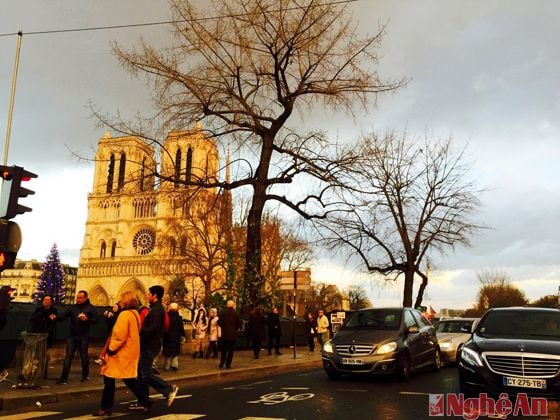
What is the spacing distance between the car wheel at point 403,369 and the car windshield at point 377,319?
725mm

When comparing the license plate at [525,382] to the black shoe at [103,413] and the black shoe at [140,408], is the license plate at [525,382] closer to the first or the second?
the black shoe at [140,408]

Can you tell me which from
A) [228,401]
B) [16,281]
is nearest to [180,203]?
[228,401]

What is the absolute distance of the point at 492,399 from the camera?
25.1 ft

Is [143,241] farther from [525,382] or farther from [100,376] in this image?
[525,382]

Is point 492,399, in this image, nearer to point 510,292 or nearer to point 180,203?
point 180,203

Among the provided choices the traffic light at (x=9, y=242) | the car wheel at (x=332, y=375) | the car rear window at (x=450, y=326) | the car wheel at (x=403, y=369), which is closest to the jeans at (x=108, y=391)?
the traffic light at (x=9, y=242)

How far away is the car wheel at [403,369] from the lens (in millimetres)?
10984

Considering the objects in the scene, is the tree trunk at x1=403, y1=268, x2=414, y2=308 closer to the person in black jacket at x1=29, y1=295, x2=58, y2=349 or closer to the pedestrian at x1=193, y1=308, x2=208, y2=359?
the pedestrian at x1=193, y1=308, x2=208, y2=359

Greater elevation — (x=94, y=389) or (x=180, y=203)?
(x=180, y=203)

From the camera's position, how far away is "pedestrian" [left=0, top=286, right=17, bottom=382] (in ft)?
32.2

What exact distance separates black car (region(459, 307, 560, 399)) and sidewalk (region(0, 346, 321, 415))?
5761mm

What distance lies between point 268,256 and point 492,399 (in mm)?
36557

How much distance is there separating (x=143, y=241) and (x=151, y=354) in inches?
3579

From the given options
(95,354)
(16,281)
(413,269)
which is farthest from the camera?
(16,281)
